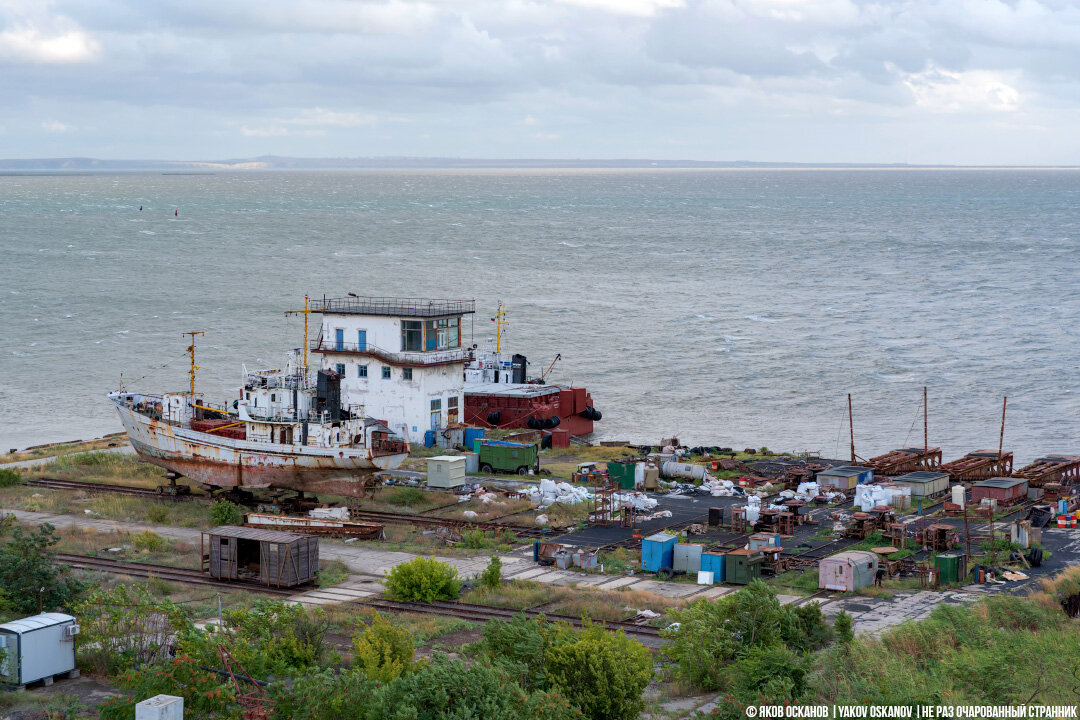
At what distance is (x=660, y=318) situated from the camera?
103m

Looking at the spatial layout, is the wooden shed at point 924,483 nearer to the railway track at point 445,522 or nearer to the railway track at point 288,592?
the railway track at point 445,522

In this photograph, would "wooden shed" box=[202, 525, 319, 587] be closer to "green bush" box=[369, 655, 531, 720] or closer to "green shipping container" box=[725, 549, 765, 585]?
"green shipping container" box=[725, 549, 765, 585]

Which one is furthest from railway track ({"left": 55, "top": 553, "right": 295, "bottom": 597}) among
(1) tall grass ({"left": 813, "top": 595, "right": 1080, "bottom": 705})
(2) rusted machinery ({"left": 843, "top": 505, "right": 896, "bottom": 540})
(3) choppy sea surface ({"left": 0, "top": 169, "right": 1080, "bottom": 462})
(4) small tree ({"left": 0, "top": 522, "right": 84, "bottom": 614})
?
(3) choppy sea surface ({"left": 0, "top": 169, "right": 1080, "bottom": 462})

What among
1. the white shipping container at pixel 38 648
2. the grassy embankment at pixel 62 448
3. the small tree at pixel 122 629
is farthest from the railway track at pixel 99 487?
the white shipping container at pixel 38 648

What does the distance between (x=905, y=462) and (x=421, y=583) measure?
24462mm

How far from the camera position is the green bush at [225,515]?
3575 cm

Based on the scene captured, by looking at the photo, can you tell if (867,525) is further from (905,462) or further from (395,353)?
(395,353)

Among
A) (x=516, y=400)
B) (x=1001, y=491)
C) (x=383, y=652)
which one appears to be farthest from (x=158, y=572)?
(x=516, y=400)

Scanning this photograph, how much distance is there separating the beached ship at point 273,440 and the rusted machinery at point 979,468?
19.8 m

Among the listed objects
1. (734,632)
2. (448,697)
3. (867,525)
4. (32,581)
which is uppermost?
(448,697)

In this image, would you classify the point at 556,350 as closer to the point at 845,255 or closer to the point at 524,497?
the point at 524,497

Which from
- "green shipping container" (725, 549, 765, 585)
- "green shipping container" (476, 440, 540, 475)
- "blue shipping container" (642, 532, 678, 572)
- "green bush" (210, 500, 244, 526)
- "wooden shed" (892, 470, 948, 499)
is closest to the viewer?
"green shipping container" (725, 549, 765, 585)

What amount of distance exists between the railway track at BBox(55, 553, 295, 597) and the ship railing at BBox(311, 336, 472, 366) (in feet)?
63.2

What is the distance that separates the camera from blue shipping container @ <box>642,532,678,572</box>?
30453mm
